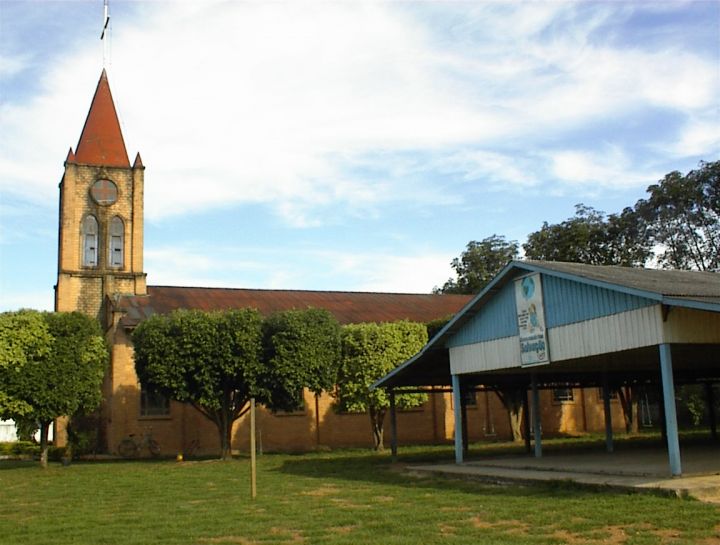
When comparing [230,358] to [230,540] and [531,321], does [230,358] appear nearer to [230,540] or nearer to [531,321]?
[531,321]

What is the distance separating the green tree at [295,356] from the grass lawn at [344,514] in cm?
871

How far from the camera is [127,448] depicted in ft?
118

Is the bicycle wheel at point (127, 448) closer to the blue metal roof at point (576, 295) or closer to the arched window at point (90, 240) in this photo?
the arched window at point (90, 240)

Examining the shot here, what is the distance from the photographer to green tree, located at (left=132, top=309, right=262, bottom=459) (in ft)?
96.7

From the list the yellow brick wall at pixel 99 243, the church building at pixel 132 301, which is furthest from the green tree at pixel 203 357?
the yellow brick wall at pixel 99 243

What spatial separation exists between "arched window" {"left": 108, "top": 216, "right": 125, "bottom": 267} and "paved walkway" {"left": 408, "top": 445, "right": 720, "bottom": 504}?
2581cm

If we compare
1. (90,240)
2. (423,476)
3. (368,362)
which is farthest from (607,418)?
(90,240)

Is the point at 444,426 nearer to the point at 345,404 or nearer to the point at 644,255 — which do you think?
the point at 345,404

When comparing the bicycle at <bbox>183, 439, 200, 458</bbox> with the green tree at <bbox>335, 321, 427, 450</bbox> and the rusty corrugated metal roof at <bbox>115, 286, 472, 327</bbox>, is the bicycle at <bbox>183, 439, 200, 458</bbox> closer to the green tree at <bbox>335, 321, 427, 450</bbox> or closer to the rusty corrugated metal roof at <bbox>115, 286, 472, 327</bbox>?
the rusty corrugated metal roof at <bbox>115, 286, 472, 327</bbox>

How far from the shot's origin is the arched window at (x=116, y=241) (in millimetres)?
42750

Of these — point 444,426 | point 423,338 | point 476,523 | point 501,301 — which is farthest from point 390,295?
point 476,523

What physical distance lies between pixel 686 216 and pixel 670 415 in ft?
123

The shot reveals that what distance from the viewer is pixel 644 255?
51938 millimetres

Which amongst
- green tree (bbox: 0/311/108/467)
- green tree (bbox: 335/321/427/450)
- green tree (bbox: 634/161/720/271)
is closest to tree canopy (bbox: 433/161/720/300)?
green tree (bbox: 634/161/720/271)
